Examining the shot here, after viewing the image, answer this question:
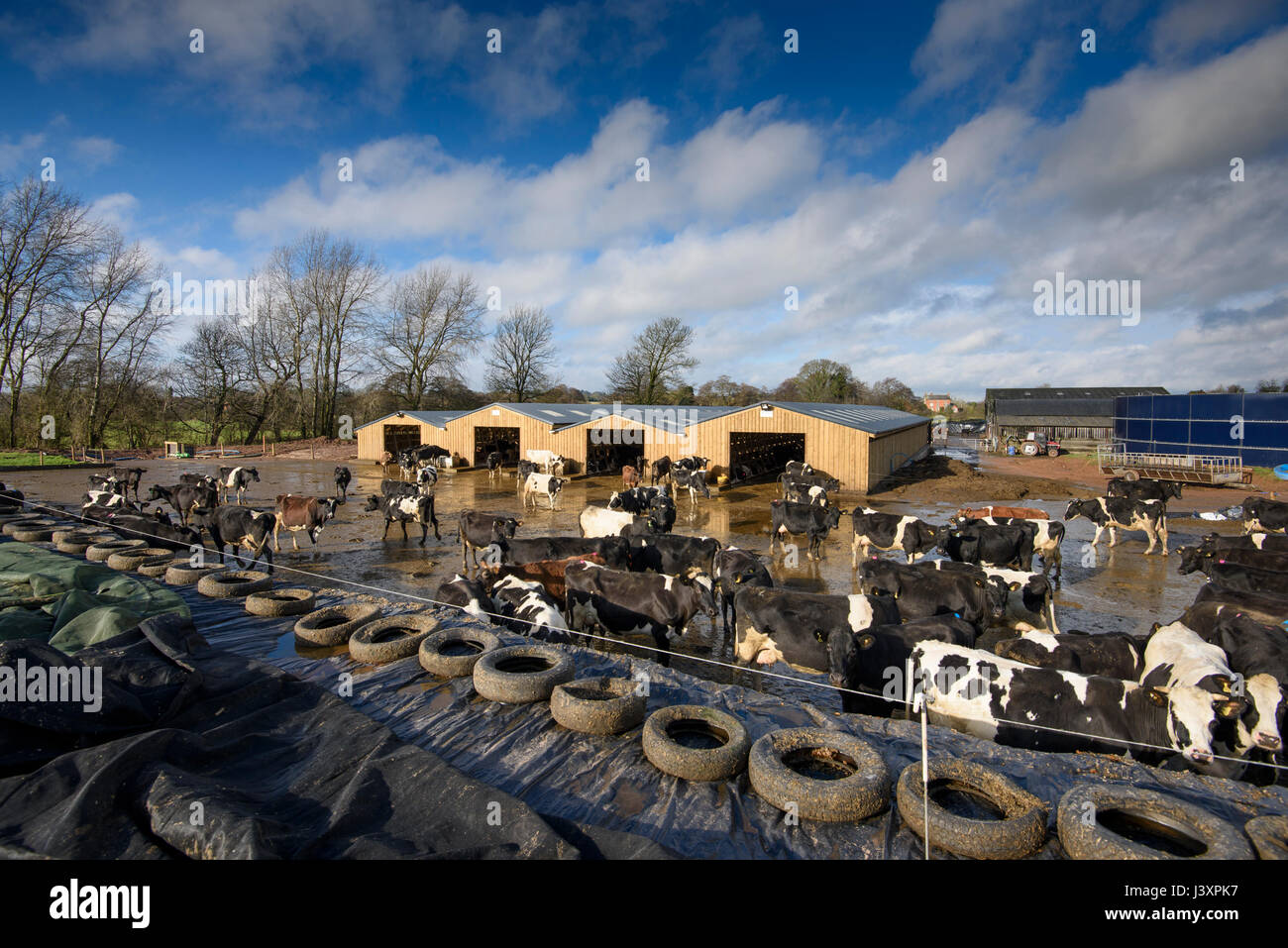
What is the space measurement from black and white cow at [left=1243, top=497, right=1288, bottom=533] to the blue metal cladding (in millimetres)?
21313

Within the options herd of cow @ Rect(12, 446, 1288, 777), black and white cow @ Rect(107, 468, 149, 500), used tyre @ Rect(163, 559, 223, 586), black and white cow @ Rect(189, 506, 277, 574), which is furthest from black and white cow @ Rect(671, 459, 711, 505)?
black and white cow @ Rect(107, 468, 149, 500)

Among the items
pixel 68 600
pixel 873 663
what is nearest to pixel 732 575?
pixel 873 663

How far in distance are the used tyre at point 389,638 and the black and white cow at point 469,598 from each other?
82 centimetres

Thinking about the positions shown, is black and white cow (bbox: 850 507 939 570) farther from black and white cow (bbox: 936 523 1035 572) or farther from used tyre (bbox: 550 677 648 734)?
used tyre (bbox: 550 677 648 734)

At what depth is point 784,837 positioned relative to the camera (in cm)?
364

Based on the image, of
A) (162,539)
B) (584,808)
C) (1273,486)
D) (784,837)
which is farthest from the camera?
(1273,486)

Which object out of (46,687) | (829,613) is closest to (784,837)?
(829,613)

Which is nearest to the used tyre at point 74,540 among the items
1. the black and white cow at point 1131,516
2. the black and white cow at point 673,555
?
the black and white cow at point 673,555

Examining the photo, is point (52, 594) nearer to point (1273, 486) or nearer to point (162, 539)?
point (162, 539)

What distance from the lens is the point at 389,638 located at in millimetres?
7152

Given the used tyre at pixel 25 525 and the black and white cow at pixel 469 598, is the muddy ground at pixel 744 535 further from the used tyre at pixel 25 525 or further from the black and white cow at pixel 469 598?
the used tyre at pixel 25 525

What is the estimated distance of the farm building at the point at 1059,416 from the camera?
53.2 meters

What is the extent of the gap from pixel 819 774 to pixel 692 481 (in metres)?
18.0
